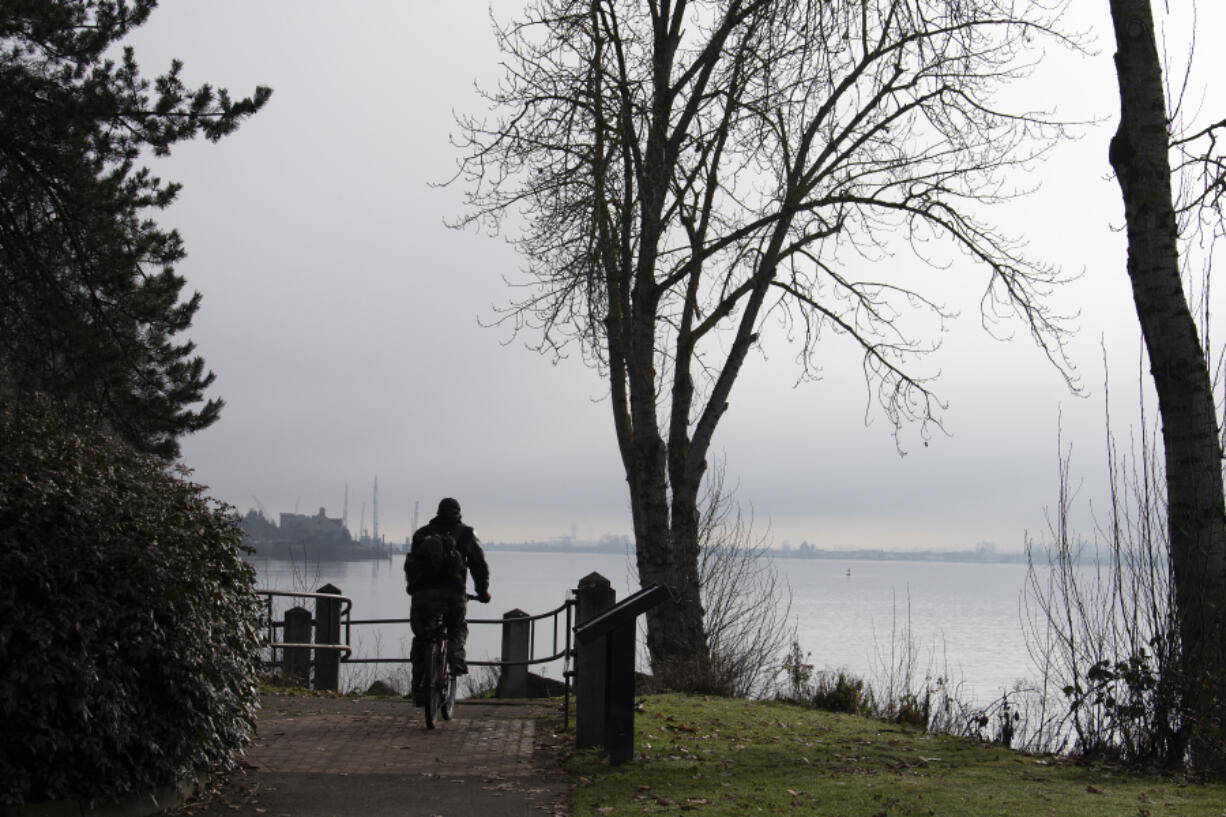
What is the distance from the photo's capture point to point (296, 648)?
1609 cm

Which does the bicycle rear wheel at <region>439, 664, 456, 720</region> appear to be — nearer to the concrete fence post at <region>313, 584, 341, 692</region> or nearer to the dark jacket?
the dark jacket

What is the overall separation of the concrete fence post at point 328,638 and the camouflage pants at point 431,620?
479cm

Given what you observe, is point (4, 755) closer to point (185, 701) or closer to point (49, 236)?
point (185, 701)

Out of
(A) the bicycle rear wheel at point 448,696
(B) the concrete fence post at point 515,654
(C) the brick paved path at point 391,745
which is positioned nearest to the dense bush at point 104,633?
(C) the brick paved path at point 391,745

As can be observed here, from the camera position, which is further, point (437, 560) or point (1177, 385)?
point (437, 560)

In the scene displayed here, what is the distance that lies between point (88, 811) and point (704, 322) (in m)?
12.4

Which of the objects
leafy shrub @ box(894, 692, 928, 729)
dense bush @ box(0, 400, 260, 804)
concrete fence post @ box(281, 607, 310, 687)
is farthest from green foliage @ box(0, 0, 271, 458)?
leafy shrub @ box(894, 692, 928, 729)

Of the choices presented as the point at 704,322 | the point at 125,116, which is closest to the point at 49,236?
the point at 125,116

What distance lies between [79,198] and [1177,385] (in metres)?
12.6

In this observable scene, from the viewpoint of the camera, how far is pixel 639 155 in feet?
53.9

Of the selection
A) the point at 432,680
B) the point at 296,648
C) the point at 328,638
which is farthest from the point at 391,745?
the point at 296,648

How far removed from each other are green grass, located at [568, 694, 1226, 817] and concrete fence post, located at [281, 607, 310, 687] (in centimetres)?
627

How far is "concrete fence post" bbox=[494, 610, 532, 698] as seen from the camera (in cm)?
1627

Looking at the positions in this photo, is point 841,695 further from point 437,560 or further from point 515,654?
point 437,560
